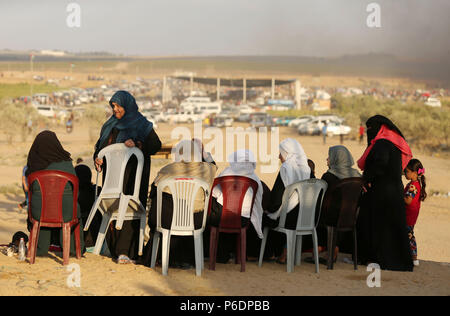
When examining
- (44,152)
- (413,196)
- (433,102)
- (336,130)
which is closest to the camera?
(44,152)

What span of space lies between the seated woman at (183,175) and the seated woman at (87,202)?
0.91m

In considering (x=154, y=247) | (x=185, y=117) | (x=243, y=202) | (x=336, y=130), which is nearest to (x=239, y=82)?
(x=185, y=117)

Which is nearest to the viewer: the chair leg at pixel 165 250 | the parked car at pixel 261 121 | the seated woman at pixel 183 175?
the chair leg at pixel 165 250

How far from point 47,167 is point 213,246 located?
5.55 ft

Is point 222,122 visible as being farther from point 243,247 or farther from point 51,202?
point 51,202

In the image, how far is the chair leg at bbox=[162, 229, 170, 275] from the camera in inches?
221

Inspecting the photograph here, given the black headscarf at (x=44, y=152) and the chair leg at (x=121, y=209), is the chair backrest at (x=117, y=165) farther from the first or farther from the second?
the black headscarf at (x=44, y=152)

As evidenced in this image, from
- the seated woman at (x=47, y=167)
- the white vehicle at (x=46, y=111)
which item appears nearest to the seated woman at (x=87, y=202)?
the seated woman at (x=47, y=167)

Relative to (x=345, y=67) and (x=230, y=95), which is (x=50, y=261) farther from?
(x=345, y=67)

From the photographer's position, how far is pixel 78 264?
5809 mm

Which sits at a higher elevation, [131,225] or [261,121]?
[131,225]

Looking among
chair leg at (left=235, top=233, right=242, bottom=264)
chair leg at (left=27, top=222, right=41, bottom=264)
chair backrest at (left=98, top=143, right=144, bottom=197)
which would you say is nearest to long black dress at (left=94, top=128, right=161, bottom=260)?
chair backrest at (left=98, top=143, right=144, bottom=197)

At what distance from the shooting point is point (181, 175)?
5719mm

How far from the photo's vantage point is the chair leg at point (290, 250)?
19.3 feet
